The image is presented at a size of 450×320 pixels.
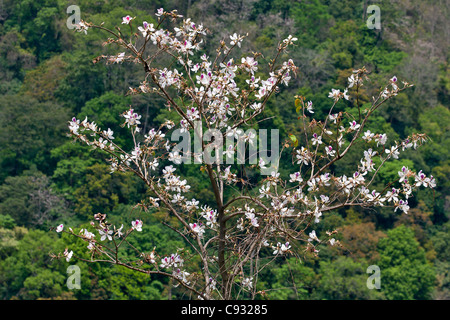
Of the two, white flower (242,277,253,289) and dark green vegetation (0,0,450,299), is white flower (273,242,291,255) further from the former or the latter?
dark green vegetation (0,0,450,299)

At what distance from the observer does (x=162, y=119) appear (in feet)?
78.6

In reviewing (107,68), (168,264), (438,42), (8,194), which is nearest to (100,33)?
(107,68)

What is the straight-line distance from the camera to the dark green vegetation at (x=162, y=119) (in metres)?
22.3

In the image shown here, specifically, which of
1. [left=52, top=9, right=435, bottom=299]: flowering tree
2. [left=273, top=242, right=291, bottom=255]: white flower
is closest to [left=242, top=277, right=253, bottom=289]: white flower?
[left=52, top=9, right=435, bottom=299]: flowering tree

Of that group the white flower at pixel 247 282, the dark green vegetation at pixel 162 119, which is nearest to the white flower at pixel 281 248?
the white flower at pixel 247 282

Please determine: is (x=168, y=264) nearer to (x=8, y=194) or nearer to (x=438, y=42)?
(x=8, y=194)

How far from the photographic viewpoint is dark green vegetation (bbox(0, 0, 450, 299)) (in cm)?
2226

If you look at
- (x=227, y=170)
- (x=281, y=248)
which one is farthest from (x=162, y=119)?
(x=281, y=248)

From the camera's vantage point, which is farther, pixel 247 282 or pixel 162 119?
pixel 162 119

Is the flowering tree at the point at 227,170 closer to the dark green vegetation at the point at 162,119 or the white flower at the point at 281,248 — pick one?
the white flower at the point at 281,248

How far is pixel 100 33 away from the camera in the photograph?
2894 cm

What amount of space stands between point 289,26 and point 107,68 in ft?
28.1

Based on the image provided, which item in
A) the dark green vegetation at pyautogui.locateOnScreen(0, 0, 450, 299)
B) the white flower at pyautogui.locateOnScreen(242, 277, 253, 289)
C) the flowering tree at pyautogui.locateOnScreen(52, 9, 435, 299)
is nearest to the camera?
the flowering tree at pyautogui.locateOnScreen(52, 9, 435, 299)

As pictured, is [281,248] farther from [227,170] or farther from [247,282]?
[227,170]
